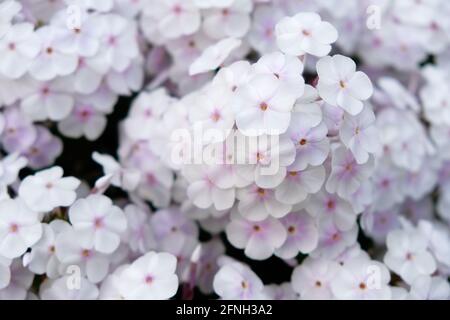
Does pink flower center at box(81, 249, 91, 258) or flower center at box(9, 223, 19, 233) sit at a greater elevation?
flower center at box(9, 223, 19, 233)

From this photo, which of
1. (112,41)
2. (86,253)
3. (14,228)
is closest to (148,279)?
(86,253)

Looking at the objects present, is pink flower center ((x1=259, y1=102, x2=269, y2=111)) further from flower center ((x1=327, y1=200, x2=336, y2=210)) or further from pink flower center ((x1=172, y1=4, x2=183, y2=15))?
Answer: pink flower center ((x1=172, y1=4, x2=183, y2=15))

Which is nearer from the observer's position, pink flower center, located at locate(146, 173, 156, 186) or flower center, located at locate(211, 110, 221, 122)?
flower center, located at locate(211, 110, 221, 122)

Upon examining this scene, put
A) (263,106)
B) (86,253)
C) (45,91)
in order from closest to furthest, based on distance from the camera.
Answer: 1. (263,106)
2. (86,253)
3. (45,91)

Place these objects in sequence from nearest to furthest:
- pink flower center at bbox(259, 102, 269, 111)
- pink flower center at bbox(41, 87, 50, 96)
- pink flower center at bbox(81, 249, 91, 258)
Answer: pink flower center at bbox(259, 102, 269, 111) < pink flower center at bbox(81, 249, 91, 258) < pink flower center at bbox(41, 87, 50, 96)

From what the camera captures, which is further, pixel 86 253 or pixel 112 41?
pixel 112 41

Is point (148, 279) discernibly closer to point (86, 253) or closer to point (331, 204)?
point (86, 253)

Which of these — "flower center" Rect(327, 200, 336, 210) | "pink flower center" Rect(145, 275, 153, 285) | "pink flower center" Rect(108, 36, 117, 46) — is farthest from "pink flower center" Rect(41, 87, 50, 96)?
"flower center" Rect(327, 200, 336, 210)

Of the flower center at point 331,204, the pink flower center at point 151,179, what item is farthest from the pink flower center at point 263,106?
the pink flower center at point 151,179
